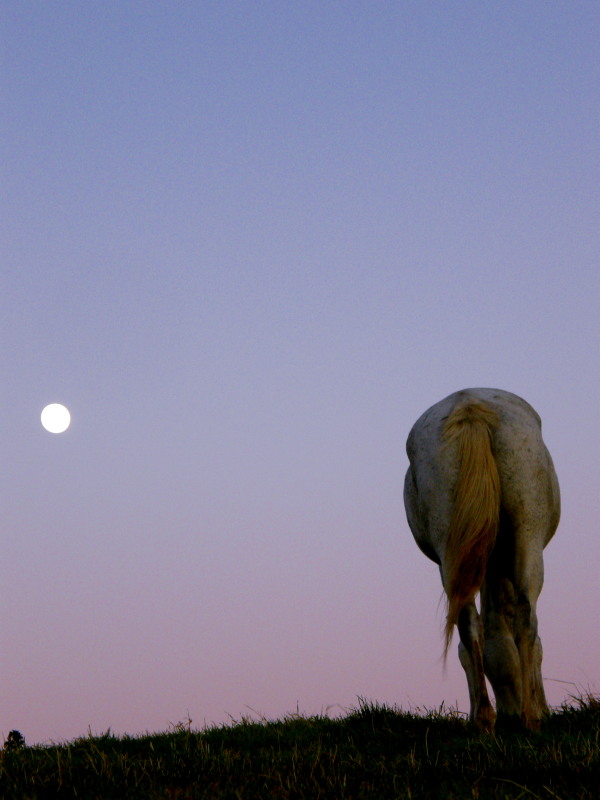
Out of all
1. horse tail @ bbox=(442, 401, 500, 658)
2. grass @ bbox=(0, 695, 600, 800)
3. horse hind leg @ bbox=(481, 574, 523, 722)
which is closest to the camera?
grass @ bbox=(0, 695, 600, 800)

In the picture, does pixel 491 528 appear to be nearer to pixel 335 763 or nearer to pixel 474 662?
pixel 474 662

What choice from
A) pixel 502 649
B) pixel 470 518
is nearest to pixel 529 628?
pixel 502 649

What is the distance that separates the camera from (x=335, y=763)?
5.04 metres

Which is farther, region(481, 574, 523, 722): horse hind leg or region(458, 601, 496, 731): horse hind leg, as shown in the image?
region(481, 574, 523, 722): horse hind leg

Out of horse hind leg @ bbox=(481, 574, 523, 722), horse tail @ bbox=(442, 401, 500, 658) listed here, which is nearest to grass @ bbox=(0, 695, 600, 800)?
horse hind leg @ bbox=(481, 574, 523, 722)

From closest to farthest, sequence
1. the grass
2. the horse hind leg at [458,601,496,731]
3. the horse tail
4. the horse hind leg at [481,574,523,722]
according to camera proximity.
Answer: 1. the grass
2. the horse hind leg at [458,601,496,731]
3. the horse tail
4. the horse hind leg at [481,574,523,722]

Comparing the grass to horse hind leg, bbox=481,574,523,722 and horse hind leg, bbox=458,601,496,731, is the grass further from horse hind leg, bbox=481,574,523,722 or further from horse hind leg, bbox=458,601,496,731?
horse hind leg, bbox=481,574,523,722

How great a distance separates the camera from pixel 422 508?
7109 mm

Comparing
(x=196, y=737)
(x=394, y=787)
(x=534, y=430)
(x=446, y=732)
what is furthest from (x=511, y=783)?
(x=534, y=430)

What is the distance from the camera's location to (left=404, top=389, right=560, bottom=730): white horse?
6.57 metres

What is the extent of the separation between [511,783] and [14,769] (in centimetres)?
288

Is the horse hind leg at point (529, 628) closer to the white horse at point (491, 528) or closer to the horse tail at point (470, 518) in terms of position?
the white horse at point (491, 528)

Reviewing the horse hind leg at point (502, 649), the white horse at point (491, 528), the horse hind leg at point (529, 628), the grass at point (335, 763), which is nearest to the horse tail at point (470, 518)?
the white horse at point (491, 528)

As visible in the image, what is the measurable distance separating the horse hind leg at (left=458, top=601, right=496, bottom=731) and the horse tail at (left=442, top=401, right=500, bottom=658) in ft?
0.29
